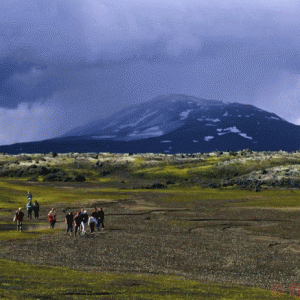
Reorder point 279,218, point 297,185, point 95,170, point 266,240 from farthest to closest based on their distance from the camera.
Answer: point 95,170 < point 297,185 < point 279,218 < point 266,240

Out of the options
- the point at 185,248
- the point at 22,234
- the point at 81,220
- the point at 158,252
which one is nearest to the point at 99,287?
the point at 158,252

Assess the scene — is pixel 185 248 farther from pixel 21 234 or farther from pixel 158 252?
pixel 21 234

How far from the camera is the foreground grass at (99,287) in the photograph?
19.6m

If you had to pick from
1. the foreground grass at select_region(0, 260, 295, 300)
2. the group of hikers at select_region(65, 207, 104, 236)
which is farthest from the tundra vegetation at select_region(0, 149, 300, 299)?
the group of hikers at select_region(65, 207, 104, 236)

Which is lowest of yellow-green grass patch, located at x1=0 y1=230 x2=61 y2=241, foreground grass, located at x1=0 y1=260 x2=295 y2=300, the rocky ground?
the rocky ground

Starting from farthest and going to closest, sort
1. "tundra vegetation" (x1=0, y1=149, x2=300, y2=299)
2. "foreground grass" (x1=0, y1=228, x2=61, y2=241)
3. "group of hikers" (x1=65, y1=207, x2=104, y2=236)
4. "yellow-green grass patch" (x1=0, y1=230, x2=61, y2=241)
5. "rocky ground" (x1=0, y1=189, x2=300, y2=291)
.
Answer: "group of hikers" (x1=65, y1=207, x2=104, y2=236), "yellow-green grass patch" (x1=0, y1=230, x2=61, y2=241), "foreground grass" (x1=0, y1=228, x2=61, y2=241), "rocky ground" (x1=0, y1=189, x2=300, y2=291), "tundra vegetation" (x1=0, y1=149, x2=300, y2=299)

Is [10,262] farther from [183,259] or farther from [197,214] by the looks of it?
[197,214]

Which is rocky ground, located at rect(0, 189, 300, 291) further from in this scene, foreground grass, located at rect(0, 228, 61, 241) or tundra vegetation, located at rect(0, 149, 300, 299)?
foreground grass, located at rect(0, 228, 61, 241)

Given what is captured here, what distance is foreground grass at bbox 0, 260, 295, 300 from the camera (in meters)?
19.6

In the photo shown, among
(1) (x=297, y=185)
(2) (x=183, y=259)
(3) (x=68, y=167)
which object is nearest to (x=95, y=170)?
(3) (x=68, y=167)

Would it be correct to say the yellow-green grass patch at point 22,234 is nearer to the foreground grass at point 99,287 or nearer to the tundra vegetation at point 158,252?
the tundra vegetation at point 158,252

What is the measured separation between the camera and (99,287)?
22219 mm

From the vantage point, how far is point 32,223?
5638cm

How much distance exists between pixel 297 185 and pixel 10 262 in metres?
109
